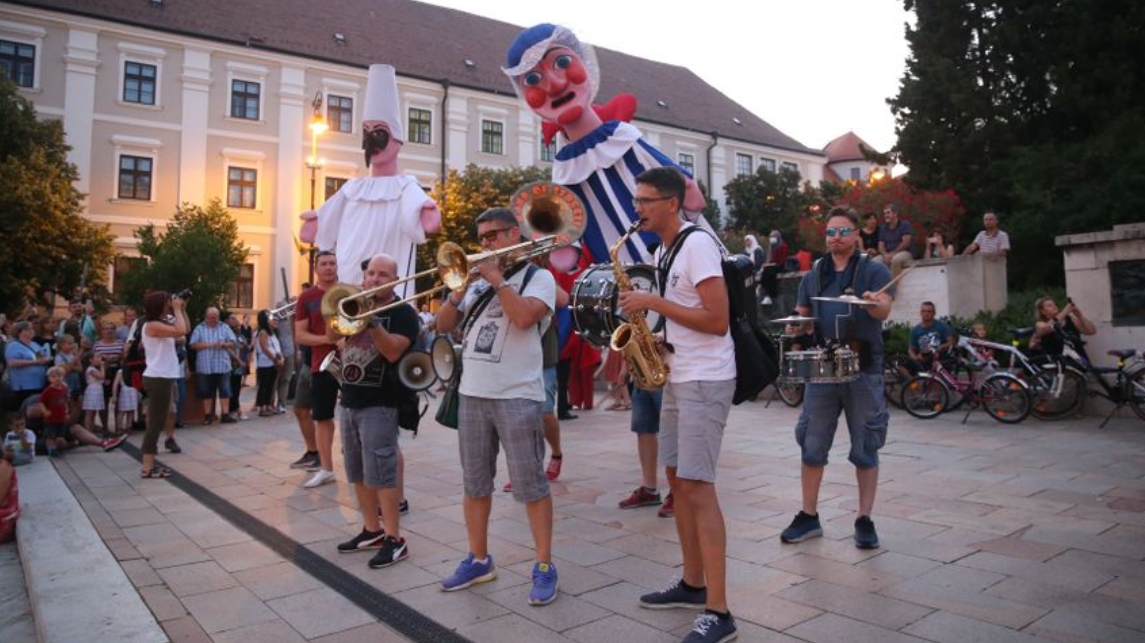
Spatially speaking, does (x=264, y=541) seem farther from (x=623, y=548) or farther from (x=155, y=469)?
(x=155, y=469)

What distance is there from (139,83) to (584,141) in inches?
1217

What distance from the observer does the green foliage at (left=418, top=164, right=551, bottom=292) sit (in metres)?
30.8

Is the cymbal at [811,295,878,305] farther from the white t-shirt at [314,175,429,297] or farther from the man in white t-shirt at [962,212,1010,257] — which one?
the man in white t-shirt at [962,212,1010,257]

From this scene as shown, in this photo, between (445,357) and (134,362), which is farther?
(134,362)

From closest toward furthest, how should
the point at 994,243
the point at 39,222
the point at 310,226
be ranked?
1. the point at 310,226
2. the point at 994,243
3. the point at 39,222

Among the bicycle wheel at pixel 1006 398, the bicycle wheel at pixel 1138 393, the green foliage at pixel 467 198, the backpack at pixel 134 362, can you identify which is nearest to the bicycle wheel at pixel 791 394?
the bicycle wheel at pixel 1006 398

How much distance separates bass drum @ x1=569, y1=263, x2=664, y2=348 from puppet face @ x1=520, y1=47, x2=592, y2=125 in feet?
10.4

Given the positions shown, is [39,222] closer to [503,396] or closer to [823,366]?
[503,396]

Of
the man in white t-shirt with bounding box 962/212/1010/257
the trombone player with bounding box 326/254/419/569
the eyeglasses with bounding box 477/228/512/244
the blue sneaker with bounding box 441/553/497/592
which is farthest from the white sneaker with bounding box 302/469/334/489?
the man in white t-shirt with bounding box 962/212/1010/257

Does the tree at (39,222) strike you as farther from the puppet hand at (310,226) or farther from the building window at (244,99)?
the puppet hand at (310,226)

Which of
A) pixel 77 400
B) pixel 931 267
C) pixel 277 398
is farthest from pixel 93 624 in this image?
pixel 931 267

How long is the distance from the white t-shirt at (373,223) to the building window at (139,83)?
95.4 feet

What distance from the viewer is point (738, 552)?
461 cm

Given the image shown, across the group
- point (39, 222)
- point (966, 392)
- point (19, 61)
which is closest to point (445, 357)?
point (966, 392)
